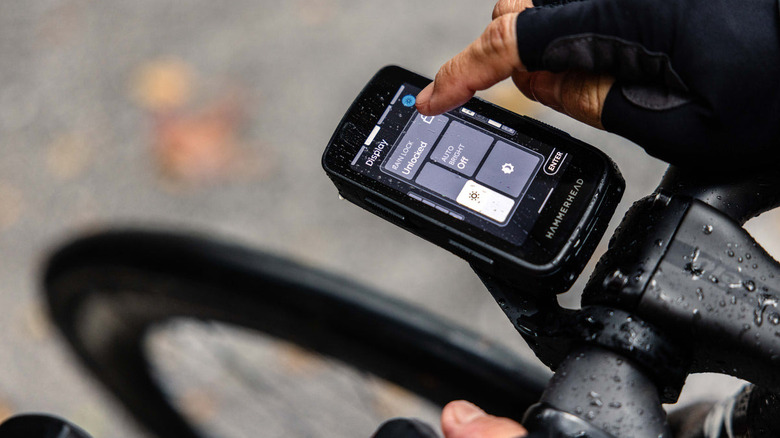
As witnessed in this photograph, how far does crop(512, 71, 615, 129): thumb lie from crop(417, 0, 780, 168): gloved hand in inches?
0.8

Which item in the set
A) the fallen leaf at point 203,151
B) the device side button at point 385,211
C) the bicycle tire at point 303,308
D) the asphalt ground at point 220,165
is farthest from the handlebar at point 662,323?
the fallen leaf at point 203,151

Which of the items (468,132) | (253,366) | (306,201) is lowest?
(253,366)

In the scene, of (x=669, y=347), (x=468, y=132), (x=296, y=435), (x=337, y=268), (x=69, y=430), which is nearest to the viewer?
(x=669, y=347)

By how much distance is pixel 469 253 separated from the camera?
32.5 inches

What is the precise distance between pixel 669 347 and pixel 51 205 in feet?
6.23

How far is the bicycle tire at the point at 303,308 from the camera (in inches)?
48.2

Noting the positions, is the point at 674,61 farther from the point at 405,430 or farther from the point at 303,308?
the point at 303,308

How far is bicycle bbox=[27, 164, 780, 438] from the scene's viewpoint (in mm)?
677

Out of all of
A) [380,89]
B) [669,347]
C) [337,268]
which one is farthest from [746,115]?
[337,268]

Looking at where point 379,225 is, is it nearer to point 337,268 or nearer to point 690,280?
point 337,268

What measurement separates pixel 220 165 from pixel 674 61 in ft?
5.19

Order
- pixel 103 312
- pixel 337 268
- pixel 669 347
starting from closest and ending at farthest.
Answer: pixel 669 347 < pixel 103 312 < pixel 337 268

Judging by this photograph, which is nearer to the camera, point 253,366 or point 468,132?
point 468,132

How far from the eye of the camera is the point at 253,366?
1.89 m
